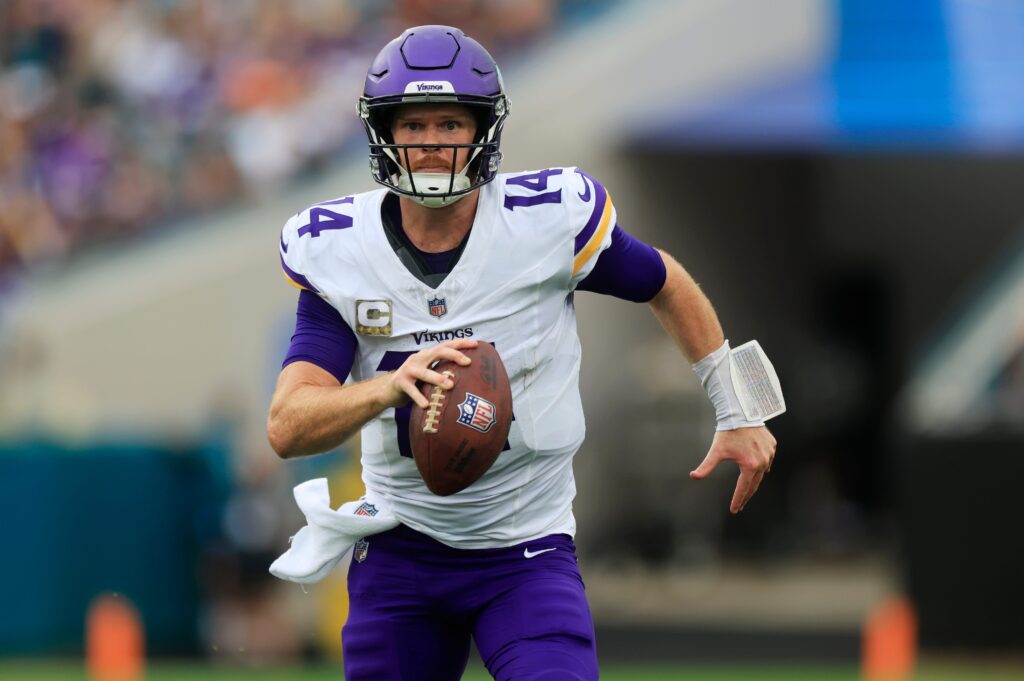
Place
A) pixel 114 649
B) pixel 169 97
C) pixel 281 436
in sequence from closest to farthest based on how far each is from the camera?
1. pixel 281 436
2. pixel 114 649
3. pixel 169 97

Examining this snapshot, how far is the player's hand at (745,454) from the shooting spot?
454 cm

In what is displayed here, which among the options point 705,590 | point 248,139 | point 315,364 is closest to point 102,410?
point 248,139

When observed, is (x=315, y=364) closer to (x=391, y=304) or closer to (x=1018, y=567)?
(x=391, y=304)

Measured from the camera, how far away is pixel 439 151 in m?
4.32

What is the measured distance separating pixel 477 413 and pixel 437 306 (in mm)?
421

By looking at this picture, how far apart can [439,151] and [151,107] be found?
1030 cm

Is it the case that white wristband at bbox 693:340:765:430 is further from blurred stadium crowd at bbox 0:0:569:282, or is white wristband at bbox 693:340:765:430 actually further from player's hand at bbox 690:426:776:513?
blurred stadium crowd at bbox 0:0:569:282

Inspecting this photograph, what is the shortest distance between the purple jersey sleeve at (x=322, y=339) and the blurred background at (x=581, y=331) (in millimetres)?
6550

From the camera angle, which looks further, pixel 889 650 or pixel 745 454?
pixel 889 650

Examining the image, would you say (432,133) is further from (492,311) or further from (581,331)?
(581,331)

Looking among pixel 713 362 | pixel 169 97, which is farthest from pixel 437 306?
pixel 169 97

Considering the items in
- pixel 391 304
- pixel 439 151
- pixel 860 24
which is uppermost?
pixel 860 24

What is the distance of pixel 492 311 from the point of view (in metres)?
4.34

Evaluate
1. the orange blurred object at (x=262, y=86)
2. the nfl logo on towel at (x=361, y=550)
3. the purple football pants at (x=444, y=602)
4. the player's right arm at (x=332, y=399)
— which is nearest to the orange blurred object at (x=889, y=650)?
the purple football pants at (x=444, y=602)
